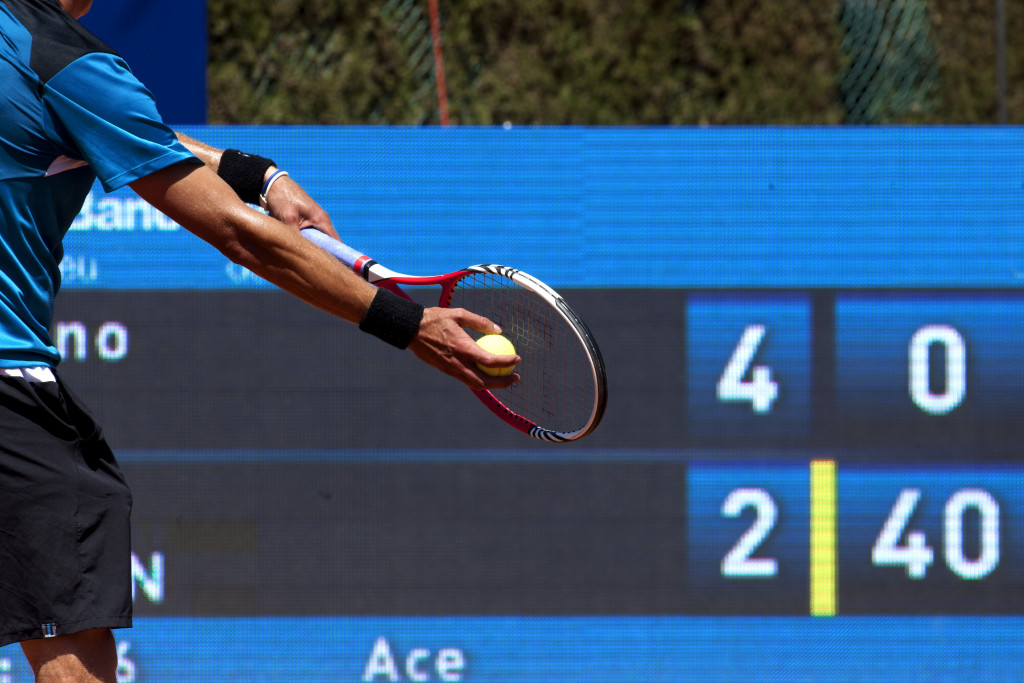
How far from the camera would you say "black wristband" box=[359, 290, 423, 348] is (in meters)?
1.93

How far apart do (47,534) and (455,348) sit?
73 cm

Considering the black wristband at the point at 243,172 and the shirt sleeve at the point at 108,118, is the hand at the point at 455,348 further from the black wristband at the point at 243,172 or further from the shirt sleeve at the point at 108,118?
the black wristband at the point at 243,172

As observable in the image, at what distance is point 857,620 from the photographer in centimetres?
352

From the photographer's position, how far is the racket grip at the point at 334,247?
245cm

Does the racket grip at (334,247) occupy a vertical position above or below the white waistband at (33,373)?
above

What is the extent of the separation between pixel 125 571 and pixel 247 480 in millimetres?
1452

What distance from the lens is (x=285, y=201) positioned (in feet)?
8.33

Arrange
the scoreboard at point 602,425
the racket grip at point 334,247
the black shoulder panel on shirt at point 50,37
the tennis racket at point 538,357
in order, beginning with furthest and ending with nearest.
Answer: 1. the scoreboard at point 602,425
2. the tennis racket at point 538,357
3. the racket grip at point 334,247
4. the black shoulder panel on shirt at point 50,37

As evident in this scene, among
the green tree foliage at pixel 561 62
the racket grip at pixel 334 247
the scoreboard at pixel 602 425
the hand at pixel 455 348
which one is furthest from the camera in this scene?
the green tree foliage at pixel 561 62

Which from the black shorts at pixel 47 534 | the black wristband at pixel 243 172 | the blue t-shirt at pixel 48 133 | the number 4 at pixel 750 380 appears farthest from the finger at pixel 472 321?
the number 4 at pixel 750 380

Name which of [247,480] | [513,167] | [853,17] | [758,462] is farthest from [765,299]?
[853,17]

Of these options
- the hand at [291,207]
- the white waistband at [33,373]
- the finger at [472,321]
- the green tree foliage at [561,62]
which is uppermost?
the green tree foliage at [561,62]

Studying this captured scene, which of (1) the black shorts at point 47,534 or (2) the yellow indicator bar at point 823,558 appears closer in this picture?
(1) the black shorts at point 47,534

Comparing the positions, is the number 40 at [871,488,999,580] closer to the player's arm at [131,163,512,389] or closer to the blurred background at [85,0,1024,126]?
the player's arm at [131,163,512,389]
